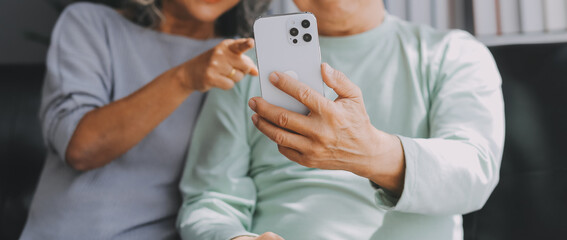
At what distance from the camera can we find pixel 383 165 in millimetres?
704

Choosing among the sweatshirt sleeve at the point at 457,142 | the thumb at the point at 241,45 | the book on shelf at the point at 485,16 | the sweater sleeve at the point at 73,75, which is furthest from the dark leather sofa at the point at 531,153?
the sweater sleeve at the point at 73,75

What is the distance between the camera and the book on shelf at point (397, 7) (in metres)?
1.53

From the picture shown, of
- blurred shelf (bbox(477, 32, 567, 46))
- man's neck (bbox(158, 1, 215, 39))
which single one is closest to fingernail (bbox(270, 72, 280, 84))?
man's neck (bbox(158, 1, 215, 39))

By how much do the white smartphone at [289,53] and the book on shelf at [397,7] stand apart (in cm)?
91

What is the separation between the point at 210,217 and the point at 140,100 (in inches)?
11.2

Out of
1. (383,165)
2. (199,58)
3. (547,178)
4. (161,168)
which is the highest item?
(199,58)

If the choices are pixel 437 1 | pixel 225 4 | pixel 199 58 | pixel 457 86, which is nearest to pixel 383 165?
pixel 457 86

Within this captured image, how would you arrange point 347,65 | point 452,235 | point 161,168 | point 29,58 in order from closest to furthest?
1. point 452,235
2. point 347,65
3. point 161,168
4. point 29,58

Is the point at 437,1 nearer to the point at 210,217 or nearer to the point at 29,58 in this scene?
the point at 210,217

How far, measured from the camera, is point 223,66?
0.87 metres

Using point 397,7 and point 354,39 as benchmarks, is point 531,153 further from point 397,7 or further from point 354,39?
point 397,7

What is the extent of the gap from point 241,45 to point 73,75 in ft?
1.51

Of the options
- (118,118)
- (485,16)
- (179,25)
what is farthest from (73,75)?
(485,16)

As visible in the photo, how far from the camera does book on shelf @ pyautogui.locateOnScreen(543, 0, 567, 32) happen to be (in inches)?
54.4
